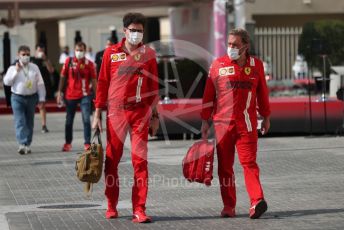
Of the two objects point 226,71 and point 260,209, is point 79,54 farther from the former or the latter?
point 260,209

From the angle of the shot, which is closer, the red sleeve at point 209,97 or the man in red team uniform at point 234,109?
the man in red team uniform at point 234,109

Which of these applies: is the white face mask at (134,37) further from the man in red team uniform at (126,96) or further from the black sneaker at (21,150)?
the black sneaker at (21,150)

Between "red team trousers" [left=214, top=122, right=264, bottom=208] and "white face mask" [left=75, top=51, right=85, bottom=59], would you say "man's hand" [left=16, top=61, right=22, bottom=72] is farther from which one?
"red team trousers" [left=214, top=122, right=264, bottom=208]

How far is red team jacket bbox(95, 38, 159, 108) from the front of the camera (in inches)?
423

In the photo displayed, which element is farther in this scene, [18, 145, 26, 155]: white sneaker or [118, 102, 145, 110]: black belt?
[18, 145, 26, 155]: white sneaker

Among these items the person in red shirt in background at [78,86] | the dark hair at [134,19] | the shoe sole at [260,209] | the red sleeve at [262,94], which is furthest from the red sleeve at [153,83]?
the person in red shirt in background at [78,86]

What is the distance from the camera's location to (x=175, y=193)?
12.8 metres

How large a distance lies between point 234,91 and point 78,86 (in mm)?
7966

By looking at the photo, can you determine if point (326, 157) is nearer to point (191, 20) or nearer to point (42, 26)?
point (191, 20)

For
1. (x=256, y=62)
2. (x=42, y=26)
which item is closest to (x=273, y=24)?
(x=42, y=26)

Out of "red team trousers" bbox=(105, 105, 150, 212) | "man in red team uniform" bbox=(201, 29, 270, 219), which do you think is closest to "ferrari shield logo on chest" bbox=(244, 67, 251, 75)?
"man in red team uniform" bbox=(201, 29, 270, 219)

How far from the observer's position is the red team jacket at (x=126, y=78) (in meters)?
10.7

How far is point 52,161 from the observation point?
1688 cm

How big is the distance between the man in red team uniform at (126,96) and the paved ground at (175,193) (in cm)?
59
